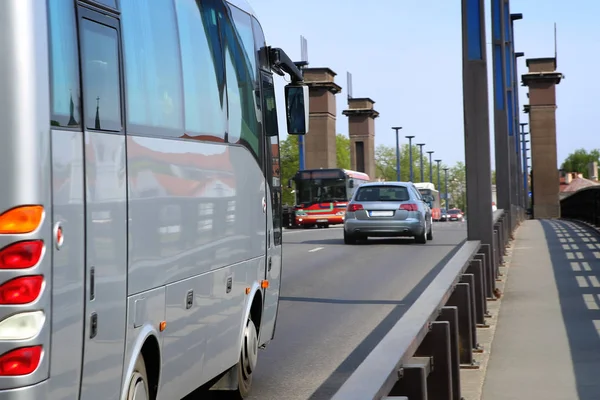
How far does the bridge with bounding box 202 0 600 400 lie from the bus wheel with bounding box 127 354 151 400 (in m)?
0.88

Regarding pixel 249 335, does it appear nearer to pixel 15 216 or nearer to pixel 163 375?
pixel 163 375

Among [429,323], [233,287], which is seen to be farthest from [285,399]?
[429,323]

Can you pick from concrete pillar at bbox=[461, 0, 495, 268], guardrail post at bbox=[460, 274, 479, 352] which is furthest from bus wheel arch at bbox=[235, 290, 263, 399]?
concrete pillar at bbox=[461, 0, 495, 268]

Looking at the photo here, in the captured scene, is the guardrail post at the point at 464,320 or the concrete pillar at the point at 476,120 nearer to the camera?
the guardrail post at the point at 464,320

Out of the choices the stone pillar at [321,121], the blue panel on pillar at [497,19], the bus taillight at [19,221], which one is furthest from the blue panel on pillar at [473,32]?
the stone pillar at [321,121]

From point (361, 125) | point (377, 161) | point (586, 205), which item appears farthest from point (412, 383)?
point (377, 161)

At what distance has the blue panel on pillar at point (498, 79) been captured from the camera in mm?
36312

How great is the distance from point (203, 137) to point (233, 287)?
113 centimetres

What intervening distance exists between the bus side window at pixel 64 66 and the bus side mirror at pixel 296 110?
16.3ft

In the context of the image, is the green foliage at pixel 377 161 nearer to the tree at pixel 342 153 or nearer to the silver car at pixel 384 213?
the tree at pixel 342 153

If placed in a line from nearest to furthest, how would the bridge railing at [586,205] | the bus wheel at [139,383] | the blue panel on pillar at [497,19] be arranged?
the bus wheel at [139,383]
the bridge railing at [586,205]
the blue panel on pillar at [497,19]

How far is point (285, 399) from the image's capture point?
8609mm

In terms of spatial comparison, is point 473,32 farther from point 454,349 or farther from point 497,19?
point 497,19

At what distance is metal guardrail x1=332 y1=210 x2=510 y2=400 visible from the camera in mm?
4820
